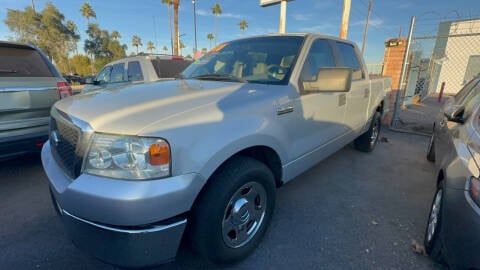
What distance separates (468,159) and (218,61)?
244 centimetres

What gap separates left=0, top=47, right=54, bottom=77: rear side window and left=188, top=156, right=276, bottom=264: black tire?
3.28 metres

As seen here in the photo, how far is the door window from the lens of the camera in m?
2.47

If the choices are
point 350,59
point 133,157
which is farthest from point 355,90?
point 133,157

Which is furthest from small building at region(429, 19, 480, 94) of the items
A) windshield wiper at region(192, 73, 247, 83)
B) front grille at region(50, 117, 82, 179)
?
front grille at region(50, 117, 82, 179)

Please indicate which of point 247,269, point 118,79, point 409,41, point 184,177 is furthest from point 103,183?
point 409,41

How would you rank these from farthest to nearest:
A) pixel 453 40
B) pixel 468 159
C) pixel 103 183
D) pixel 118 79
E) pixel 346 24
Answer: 1. pixel 453 40
2. pixel 346 24
3. pixel 118 79
4. pixel 468 159
5. pixel 103 183

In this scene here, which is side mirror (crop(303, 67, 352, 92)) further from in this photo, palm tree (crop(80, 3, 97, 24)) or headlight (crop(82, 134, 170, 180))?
palm tree (crop(80, 3, 97, 24))

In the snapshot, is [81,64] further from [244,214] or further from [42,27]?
[244,214]

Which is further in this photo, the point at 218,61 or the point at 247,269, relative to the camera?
the point at 218,61

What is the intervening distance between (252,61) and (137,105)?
56.1 inches

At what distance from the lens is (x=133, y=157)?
54.5 inches

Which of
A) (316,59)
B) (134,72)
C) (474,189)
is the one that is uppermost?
(316,59)

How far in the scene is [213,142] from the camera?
1558 mm

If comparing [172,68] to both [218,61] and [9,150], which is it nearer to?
[218,61]
